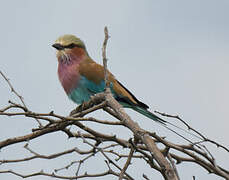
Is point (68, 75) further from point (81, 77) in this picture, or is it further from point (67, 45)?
point (67, 45)

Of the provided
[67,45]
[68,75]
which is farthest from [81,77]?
[67,45]

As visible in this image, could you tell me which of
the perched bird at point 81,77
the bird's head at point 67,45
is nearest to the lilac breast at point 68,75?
the perched bird at point 81,77

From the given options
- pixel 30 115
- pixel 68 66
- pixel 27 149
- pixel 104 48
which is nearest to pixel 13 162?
pixel 27 149

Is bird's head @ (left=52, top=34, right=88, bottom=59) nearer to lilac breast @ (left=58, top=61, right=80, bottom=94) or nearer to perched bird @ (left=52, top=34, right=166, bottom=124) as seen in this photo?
perched bird @ (left=52, top=34, right=166, bottom=124)

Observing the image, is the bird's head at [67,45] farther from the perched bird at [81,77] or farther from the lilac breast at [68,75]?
the lilac breast at [68,75]

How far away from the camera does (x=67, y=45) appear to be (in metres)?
5.21

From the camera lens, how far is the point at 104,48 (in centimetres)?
265

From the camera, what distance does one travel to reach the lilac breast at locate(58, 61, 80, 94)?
16.6 ft

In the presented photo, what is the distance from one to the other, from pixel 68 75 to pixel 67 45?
354 millimetres

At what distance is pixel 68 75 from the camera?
513 cm

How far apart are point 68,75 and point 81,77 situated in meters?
0.17

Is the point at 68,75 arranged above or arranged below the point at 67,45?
below

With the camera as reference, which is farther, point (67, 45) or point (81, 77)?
point (67, 45)

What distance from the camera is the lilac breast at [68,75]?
16.6ft
